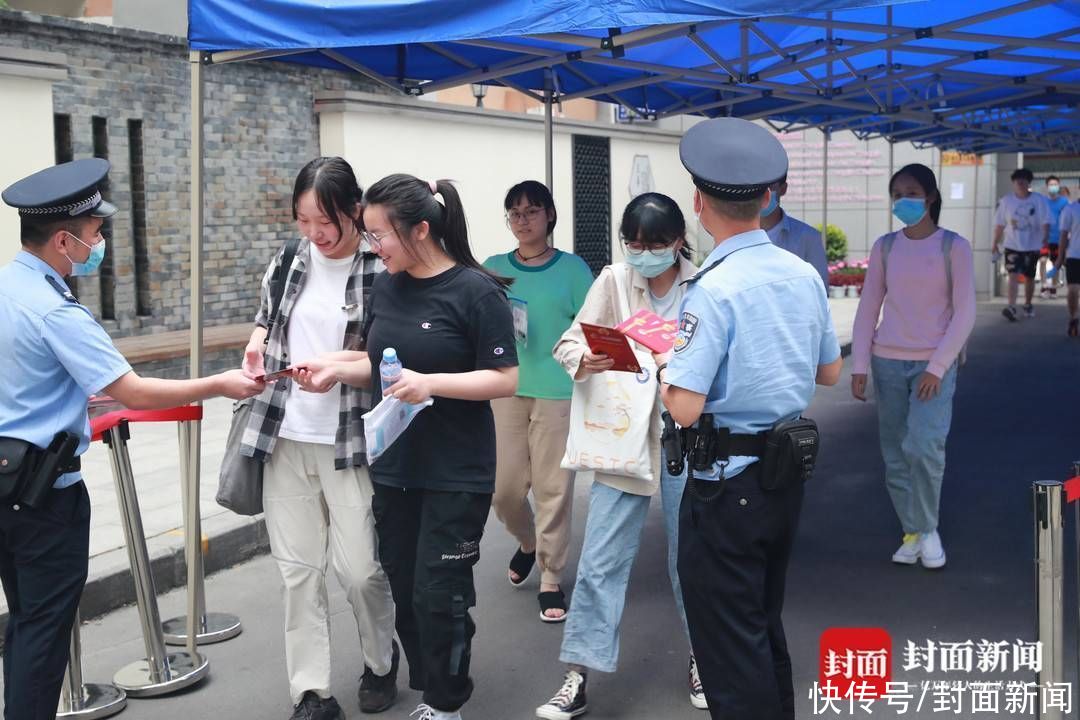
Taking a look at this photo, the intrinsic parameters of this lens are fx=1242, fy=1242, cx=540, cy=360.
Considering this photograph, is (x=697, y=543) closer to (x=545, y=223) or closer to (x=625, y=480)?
(x=625, y=480)

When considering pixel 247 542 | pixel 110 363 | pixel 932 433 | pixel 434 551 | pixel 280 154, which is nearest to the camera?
pixel 110 363

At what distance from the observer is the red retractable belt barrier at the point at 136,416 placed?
14.9 feet

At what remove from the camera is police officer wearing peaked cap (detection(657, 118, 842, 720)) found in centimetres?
327

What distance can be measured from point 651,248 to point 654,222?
9 centimetres

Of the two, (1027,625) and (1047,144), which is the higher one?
(1047,144)

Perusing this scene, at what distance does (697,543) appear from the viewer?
3.34m

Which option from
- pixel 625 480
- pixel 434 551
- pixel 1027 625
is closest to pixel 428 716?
pixel 434 551

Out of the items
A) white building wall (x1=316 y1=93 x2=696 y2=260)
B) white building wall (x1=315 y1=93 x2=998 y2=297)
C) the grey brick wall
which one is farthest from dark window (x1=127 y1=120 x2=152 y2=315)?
white building wall (x1=316 y1=93 x2=696 y2=260)

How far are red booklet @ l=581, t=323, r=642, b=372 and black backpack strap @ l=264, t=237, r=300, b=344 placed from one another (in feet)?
3.67

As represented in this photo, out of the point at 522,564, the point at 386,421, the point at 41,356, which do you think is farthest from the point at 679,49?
the point at 41,356

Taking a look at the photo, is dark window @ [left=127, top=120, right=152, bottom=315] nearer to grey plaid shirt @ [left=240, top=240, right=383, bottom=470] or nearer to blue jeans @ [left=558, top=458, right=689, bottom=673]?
grey plaid shirt @ [left=240, top=240, right=383, bottom=470]

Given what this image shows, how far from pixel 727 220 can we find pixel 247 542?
416 cm

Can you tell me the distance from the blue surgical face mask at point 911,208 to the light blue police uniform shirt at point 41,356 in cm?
374

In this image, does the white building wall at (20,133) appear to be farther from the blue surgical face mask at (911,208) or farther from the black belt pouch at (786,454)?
the black belt pouch at (786,454)
